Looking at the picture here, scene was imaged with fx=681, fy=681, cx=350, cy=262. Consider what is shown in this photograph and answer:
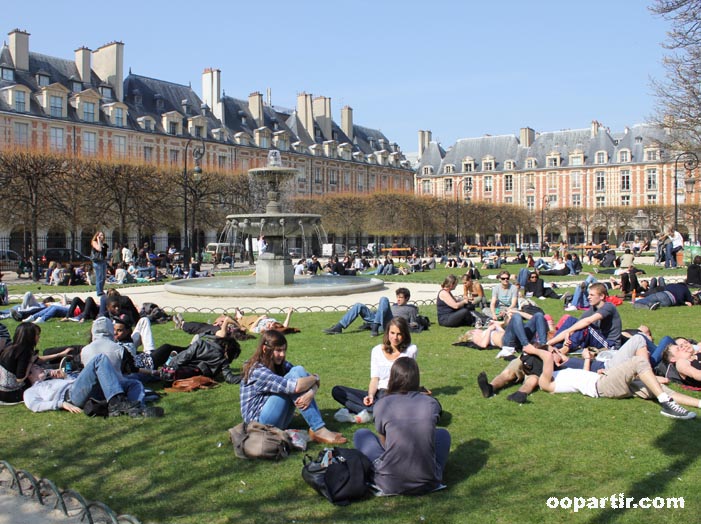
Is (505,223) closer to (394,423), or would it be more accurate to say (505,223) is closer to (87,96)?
(87,96)

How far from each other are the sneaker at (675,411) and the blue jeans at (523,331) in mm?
2859

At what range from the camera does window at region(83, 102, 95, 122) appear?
51672mm

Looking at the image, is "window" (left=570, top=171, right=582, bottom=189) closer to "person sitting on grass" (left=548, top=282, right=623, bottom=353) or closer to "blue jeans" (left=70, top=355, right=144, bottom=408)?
"person sitting on grass" (left=548, top=282, right=623, bottom=353)

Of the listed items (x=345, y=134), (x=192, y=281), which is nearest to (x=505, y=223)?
(x=345, y=134)

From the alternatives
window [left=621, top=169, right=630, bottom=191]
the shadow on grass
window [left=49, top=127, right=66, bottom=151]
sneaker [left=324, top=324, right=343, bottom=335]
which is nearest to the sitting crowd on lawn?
the shadow on grass

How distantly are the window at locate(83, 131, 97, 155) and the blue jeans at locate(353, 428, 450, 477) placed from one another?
2025 inches

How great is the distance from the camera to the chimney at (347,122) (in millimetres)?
82750

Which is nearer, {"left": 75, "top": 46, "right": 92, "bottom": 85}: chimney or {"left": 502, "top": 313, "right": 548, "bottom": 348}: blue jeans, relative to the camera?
{"left": 502, "top": 313, "right": 548, "bottom": 348}: blue jeans

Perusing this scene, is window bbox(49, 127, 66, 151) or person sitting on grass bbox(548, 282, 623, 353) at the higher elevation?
window bbox(49, 127, 66, 151)

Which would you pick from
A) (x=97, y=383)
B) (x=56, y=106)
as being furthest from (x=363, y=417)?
(x=56, y=106)

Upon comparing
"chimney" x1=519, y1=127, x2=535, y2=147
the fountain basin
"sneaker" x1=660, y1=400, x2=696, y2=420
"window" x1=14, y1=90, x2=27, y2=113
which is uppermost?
"chimney" x1=519, y1=127, x2=535, y2=147

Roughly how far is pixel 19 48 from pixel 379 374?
51.6 metres

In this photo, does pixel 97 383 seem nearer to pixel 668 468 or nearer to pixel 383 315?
pixel 668 468

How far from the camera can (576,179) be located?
8481 cm
